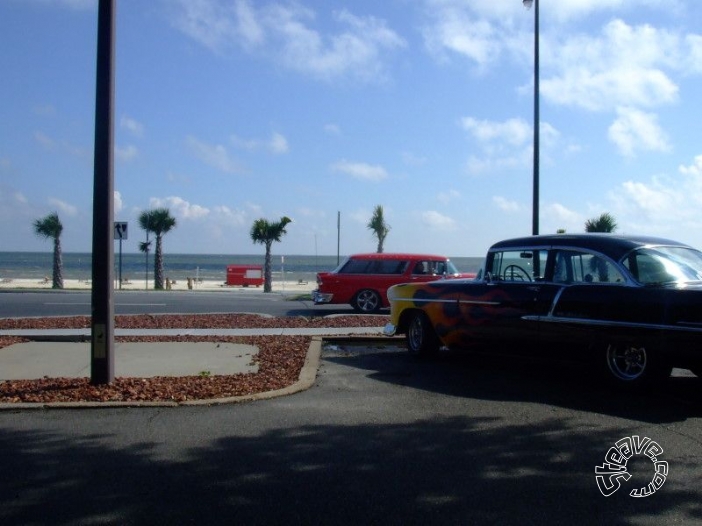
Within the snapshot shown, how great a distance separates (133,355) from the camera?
10.0 metres

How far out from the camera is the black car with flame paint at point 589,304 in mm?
7074

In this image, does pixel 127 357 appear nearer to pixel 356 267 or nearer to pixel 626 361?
pixel 626 361

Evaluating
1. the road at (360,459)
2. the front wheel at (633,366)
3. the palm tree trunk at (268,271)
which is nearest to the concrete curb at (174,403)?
the road at (360,459)

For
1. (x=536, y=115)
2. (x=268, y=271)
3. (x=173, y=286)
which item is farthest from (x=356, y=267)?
(x=173, y=286)

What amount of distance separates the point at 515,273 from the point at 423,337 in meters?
1.77

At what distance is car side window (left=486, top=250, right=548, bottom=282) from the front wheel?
1292 mm

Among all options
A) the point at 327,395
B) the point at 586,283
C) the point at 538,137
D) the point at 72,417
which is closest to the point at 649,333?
the point at 586,283

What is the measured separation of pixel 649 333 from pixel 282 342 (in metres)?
5.71

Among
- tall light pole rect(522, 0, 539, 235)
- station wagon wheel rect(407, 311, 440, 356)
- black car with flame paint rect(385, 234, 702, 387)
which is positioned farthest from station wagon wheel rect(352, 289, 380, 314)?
black car with flame paint rect(385, 234, 702, 387)

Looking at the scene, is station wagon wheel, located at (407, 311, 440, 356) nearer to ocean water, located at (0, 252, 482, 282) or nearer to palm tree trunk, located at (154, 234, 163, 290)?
ocean water, located at (0, 252, 482, 282)

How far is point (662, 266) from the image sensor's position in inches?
297

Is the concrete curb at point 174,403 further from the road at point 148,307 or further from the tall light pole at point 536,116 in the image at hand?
the road at point 148,307

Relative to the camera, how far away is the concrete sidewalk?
882cm

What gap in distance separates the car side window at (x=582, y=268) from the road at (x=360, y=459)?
1.17 meters
